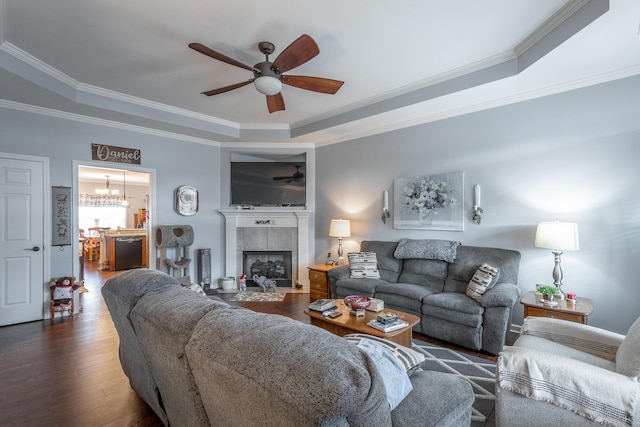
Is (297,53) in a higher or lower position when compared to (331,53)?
lower

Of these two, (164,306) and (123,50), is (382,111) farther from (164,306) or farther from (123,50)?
(164,306)

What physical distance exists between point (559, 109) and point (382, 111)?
6.08 ft

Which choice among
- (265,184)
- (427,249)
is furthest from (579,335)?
(265,184)

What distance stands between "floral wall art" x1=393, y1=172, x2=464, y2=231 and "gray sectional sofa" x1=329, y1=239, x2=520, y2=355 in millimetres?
382

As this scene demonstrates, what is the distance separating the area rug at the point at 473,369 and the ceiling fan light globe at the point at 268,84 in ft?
9.13

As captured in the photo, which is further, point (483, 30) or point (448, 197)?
point (448, 197)

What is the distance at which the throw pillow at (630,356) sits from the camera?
139 centimetres

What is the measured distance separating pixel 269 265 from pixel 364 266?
7.44ft

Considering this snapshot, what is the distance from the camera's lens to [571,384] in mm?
1396

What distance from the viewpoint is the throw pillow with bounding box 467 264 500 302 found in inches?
122

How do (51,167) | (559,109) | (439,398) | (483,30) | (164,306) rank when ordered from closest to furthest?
(439,398) < (164,306) < (483,30) < (559,109) < (51,167)

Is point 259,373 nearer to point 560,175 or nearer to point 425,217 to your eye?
point 560,175

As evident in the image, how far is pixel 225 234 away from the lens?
18.5 ft

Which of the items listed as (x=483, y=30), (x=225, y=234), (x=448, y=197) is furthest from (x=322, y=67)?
(x=225, y=234)
